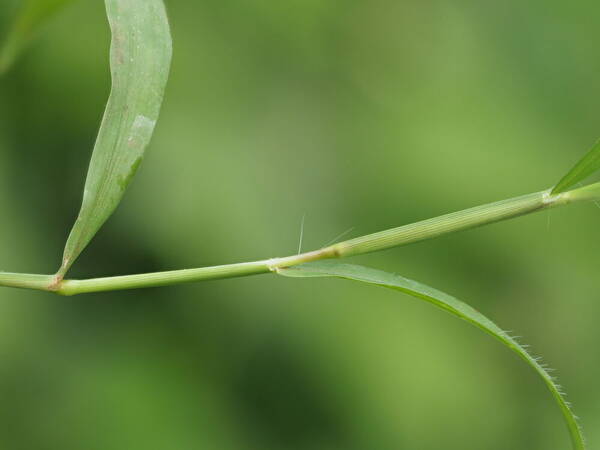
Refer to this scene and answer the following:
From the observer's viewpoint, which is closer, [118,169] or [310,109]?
[118,169]

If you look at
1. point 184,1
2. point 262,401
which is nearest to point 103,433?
point 262,401

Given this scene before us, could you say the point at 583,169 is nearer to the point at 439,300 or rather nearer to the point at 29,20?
the point at 439,300

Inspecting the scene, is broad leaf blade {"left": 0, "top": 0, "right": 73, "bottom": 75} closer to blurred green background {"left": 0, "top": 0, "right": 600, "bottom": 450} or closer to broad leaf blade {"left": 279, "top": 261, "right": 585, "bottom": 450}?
broad leaf blade {"left": 279, "top": 261, "right": 585, "bottom": 450}

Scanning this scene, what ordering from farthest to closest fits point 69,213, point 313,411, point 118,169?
1. point 313,411
2. point 69,213
3. point 118,169

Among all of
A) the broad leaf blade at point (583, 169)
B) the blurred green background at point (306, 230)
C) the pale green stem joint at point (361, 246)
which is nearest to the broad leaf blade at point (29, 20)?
the pale green stem joint at point (361, 246)

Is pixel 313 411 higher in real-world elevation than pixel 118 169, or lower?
lower

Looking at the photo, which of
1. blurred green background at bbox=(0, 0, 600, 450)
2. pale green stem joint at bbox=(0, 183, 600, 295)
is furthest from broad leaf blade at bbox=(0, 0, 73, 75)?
blurred green background at bbox=(0, 0, 600, 450)

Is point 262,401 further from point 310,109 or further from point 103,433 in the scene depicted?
point 310,109

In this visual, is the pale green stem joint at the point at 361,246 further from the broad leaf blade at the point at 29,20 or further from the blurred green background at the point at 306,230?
the blurred green background at the point at 306,230
